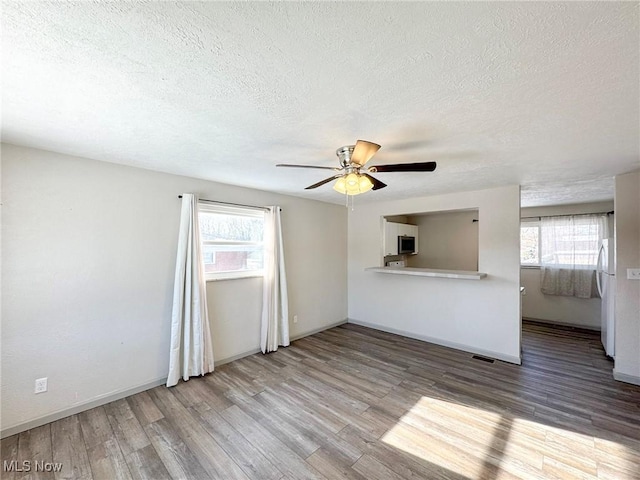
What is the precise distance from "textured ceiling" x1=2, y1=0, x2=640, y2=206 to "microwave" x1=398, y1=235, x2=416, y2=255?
3051 mm

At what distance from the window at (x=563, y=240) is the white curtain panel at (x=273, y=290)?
4.94 m

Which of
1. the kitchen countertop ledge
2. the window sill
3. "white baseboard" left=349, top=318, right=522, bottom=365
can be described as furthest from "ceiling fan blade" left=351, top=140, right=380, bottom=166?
"white baseboard" left=349, top=318, right=522, bottom=365

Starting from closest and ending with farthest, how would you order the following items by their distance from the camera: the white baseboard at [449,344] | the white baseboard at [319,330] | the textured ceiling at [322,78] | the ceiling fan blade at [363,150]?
the textured ceiling at [322,78]
the ceiling fan blade at [363,150]
the white baseboard at [449,344]
the white baseboard at [319,330]

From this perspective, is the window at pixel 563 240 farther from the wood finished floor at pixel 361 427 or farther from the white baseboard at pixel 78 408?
the white baseboard at pixel 78 408

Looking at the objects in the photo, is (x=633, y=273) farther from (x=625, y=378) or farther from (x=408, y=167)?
(x=408, y=167)

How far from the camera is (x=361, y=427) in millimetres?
2207

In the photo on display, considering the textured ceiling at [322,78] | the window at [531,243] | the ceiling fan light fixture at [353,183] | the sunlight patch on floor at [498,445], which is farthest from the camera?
the window at [531,243]

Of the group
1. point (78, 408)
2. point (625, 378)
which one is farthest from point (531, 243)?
point (78, 408)

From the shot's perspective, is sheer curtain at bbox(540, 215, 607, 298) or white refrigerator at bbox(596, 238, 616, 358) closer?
white refrigerator at bbox(596, 238, 616, 358)

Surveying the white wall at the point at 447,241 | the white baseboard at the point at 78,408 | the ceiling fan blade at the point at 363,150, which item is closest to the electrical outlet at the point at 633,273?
the white wall at the point at 447,241

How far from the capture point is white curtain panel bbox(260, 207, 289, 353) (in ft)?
12.3

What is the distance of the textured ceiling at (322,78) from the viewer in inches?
37.0

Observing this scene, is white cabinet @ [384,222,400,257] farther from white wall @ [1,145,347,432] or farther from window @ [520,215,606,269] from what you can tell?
white wall @ [1,145,347,432]

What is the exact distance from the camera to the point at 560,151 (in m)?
2.19
